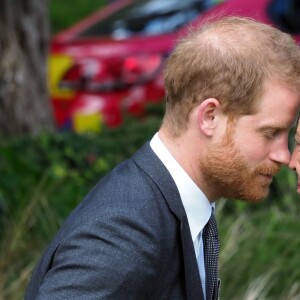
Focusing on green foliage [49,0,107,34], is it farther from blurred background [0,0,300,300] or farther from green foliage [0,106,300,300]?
green foliage [0,106,300,300]

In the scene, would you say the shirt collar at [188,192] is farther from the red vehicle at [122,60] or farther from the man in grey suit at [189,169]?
the red vehicle at [122,60]

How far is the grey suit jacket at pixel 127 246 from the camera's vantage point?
8.08ft

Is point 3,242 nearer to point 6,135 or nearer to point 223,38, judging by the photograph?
point 6,135

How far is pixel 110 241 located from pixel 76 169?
368cm

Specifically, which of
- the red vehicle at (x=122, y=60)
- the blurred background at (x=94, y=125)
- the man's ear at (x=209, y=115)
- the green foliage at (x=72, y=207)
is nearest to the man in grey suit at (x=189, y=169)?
the man's ear at (x=209, y=115)

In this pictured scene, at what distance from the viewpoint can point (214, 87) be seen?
104 inches

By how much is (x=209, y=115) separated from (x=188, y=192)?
0.71 ft

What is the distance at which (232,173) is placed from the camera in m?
2.70

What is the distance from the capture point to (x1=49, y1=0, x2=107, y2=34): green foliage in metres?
15.7

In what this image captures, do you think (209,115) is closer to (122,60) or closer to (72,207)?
(72,207)

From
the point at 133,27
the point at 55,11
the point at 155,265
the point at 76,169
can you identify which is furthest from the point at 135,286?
the point at 55,11

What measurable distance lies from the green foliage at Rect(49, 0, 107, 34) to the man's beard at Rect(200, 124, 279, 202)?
42.2 ft

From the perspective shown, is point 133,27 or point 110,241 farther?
point 133,27

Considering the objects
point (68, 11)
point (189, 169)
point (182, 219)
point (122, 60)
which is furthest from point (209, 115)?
point (68, 11)
